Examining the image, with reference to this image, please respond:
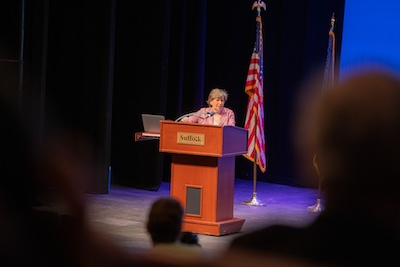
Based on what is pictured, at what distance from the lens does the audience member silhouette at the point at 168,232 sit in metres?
0.71

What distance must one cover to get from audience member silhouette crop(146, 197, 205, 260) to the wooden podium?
470 centimetres

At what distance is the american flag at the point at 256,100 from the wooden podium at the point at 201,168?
6.32 feet

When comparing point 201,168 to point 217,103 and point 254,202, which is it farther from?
point 254,202

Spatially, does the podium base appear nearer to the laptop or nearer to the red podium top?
the red podium top

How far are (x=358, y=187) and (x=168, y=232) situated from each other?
24 centimetres

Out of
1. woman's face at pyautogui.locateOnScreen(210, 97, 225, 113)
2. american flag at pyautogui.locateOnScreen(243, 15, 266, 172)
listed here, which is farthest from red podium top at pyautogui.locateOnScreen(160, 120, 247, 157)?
american flag at pyautogui.locateOnScreen(243, 15, 266, 172)

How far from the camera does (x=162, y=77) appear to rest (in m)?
8.59

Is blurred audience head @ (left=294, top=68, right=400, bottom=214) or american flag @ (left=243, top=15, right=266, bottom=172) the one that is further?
american flag @ (left=243, top=15, right=266, bottom=172)

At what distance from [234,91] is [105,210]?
332 cm

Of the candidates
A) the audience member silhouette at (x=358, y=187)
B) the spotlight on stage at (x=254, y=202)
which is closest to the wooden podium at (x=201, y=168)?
the spotlight on stage at (x=254, y=202)

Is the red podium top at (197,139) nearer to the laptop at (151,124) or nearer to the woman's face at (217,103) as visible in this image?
the laptop at (151,124)

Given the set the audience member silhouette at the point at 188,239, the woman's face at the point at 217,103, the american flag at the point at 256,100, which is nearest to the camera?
the audience member silhouette at the point at 188,239

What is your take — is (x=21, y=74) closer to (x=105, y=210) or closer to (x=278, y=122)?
(x=105, y=210)

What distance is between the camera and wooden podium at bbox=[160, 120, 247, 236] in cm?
567
